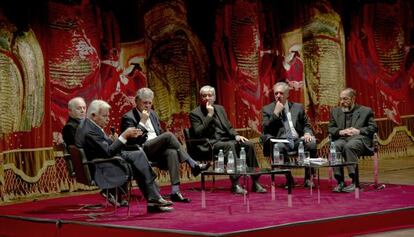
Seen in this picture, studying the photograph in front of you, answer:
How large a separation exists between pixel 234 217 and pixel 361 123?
2.33 m

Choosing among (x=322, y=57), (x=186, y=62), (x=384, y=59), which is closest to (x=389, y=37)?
(x=384, y=59)

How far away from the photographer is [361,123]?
25.6 ft

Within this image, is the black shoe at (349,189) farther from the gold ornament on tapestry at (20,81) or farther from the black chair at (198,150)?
the gold ornament on tapestry at (20,81)

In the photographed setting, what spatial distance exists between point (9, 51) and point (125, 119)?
149cm

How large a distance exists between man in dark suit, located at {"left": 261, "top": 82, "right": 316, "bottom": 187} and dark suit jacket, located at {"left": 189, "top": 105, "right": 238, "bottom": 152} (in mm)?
356

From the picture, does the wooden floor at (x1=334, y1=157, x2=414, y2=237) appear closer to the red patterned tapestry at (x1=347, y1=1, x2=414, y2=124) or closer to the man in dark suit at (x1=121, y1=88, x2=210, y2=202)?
the red patterned tapestry at (x1=347, y1=1, x2=414, y2=124)

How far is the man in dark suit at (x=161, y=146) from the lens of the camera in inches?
275

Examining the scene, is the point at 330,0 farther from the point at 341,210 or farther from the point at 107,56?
the point at 341,210

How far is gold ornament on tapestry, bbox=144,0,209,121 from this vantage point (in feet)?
29.3

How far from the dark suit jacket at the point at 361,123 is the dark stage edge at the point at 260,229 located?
166 cm

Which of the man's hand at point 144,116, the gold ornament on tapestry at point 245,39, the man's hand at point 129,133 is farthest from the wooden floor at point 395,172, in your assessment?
the man's hand at point 129,133

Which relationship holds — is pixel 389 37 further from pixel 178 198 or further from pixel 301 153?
pixel 178 198

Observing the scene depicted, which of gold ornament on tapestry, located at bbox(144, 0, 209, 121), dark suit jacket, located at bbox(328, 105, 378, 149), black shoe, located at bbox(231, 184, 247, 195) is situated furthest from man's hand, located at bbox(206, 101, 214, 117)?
gold ornament on tapestry, located at bbox(144, 0, 209, 121)

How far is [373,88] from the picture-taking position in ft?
36.3
